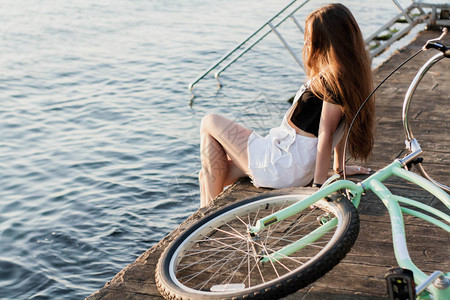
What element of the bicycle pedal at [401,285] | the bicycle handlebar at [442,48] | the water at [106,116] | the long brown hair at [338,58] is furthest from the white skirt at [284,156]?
the water at [106,116]

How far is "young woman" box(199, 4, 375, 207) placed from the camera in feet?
10.1

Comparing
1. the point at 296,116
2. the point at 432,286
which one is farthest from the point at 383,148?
the point at 432,286

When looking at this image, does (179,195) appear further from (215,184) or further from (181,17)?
(181,17)

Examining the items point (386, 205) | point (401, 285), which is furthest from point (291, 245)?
point (401, 285)

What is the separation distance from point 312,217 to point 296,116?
1.77 ft

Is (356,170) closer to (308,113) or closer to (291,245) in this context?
(308,113)

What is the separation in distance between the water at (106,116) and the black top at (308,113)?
1.95 meters

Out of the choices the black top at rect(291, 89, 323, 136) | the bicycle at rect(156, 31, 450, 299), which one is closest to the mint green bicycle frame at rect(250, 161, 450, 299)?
the bicycle at rect(156, 31, 450, 299)

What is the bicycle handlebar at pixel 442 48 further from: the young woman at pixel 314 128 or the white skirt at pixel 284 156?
the white skirt at pixel 284 156

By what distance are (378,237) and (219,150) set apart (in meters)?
1.01

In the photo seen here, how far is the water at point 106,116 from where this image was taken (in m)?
5.02

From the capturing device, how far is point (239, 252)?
9.78 feet

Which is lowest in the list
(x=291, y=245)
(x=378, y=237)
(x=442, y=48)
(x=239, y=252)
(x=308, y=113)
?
(x=378, y=237)

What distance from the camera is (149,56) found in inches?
425
